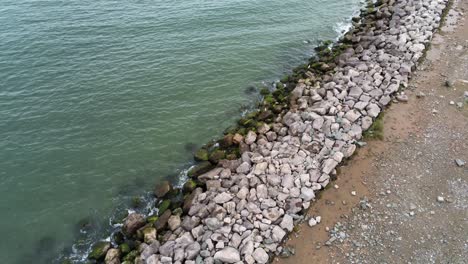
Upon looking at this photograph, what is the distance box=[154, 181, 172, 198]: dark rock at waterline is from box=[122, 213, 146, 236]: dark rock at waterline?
2.04 meters

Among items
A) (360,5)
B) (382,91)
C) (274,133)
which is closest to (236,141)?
(274,133)

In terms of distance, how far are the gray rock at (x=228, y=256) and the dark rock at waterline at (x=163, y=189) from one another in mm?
6436

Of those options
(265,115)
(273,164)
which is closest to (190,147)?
(265,115)

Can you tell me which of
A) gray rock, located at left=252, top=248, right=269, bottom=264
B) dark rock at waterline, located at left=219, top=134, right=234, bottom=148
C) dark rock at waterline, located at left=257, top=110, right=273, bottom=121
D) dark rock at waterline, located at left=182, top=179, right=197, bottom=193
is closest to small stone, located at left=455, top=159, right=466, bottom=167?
dark rock at waterline, located at left=257, top=110, right=273, bottom=121

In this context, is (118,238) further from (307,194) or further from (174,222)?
(307,194)

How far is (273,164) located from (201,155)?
5.32 metres

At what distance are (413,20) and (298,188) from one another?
2517cm

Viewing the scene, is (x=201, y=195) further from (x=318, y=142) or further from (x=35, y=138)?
(x=35, y=138)

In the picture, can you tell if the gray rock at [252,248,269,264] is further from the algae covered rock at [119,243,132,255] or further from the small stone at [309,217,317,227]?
the algae covered rock at [119,243,132,255]

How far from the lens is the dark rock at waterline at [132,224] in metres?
20.0

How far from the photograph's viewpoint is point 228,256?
55.1ft

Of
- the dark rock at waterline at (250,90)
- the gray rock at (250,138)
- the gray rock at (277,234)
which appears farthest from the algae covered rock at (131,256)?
the dark rock at waterline at (250,90)

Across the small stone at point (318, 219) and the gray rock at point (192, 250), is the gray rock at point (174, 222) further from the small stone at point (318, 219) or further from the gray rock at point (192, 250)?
the small stone at point (318, 219)

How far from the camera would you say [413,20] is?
35.2 metres
